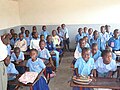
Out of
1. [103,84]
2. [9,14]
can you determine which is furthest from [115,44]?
[9,14]

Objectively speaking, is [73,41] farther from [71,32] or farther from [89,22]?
[89,22]

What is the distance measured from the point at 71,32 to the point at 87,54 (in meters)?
5.51

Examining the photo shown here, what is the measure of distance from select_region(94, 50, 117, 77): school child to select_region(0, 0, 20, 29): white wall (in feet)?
15.1

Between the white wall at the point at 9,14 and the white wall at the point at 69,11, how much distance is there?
381mm

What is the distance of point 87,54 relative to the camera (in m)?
3.45

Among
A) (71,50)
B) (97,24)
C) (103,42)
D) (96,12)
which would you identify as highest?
(96,12)

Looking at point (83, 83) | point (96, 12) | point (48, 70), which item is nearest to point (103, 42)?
point (48, 70)

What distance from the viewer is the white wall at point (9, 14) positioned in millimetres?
7105

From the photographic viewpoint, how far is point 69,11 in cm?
873

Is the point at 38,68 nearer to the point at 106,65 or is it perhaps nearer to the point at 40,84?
the point at 40,84

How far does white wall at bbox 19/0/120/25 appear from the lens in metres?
8.56

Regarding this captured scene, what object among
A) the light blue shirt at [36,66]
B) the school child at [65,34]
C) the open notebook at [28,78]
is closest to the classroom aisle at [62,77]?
the light blue shirt at [36,66]

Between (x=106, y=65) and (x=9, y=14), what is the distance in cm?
539

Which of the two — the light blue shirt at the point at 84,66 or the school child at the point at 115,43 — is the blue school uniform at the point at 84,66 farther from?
the school child at the point at 115,43
